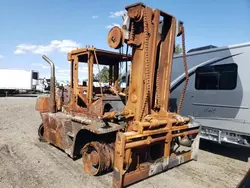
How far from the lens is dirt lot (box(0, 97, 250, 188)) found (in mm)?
4191

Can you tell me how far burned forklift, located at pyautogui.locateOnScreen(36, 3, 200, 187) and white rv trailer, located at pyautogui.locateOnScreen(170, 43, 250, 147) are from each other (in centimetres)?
136

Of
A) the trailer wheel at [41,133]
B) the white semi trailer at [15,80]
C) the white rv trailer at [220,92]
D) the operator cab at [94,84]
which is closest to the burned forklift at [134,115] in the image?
the operator cab at [94,84]

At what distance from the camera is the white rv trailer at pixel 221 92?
19.4ft

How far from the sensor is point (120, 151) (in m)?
3.53

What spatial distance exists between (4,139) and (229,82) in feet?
22.6

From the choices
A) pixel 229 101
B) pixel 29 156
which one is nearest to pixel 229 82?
pixel 229 101

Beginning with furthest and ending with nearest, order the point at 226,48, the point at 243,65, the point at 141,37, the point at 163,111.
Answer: the point at 226,48
the point at 243,65
the point at 163,111
the point at 141,37

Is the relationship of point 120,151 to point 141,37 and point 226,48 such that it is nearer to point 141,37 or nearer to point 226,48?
point 141,37

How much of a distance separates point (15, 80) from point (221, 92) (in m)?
26.2

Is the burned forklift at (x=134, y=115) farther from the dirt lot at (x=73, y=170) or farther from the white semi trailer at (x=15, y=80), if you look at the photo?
the white semi trailer at (x=15, y=80)

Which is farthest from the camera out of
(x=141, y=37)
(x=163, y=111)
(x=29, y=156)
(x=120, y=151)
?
(x=29, y=156)

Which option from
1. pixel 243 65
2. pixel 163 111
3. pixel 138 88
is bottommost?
pixel 163 111

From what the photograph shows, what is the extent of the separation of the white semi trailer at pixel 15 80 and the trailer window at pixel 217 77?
25.0 metres

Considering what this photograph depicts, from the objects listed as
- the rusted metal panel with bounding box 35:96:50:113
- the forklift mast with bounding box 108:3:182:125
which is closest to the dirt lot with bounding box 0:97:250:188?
the rusted metal panel with bounding box 35:96:50:113
